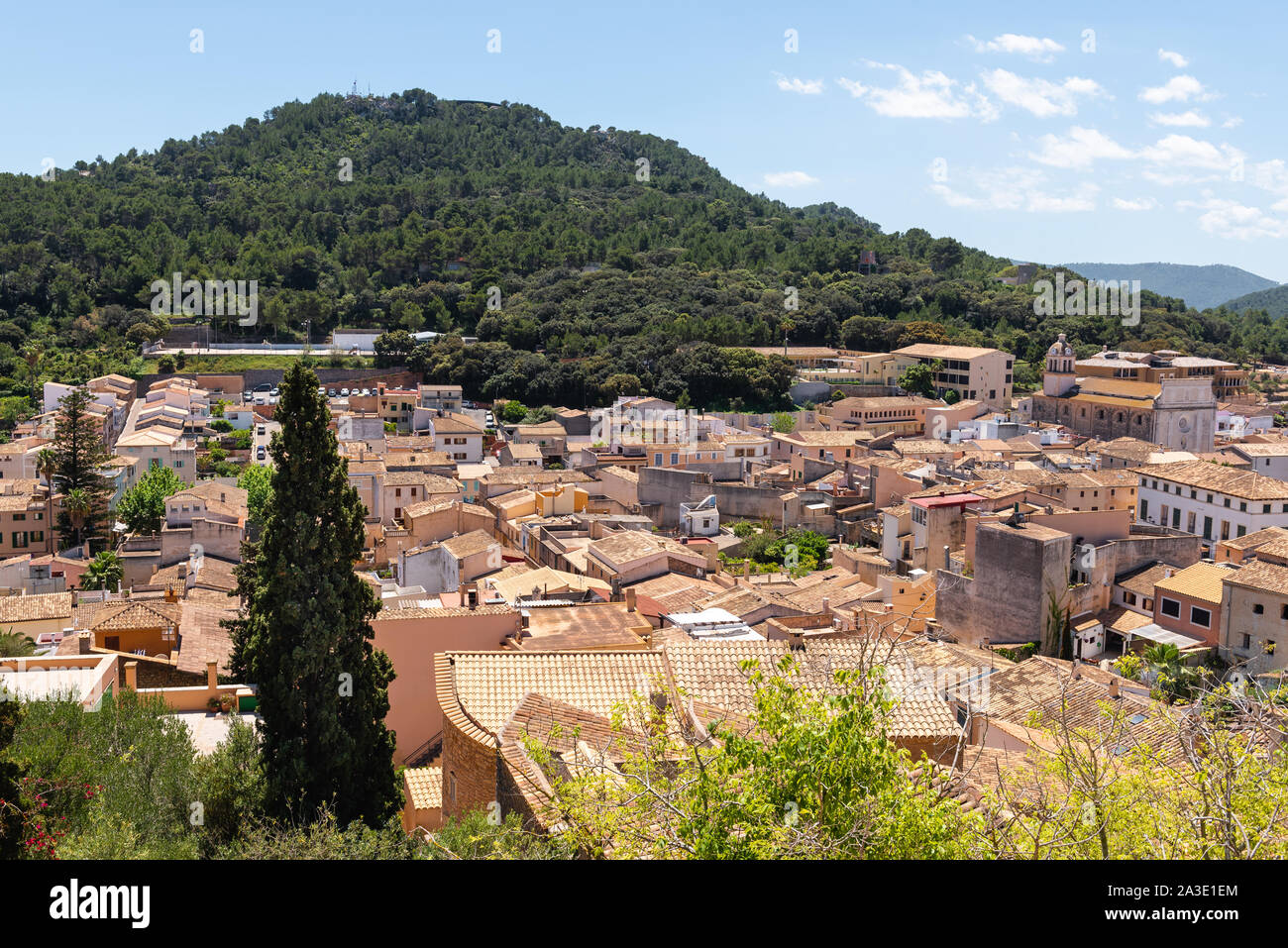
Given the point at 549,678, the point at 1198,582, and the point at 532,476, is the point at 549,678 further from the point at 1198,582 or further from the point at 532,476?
the point at 532,476

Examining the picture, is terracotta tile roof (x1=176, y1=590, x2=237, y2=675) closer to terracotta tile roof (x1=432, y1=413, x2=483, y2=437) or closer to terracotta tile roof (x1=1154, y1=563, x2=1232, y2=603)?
terracotta tile roof (x1=1154, y1=563, x2=1232, y2=603)

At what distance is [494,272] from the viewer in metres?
68.2

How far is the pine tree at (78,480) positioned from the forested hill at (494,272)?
593 inches

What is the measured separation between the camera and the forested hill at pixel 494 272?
51938mm

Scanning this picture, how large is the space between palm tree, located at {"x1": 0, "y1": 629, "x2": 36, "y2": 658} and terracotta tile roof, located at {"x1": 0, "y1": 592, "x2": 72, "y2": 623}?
232cm

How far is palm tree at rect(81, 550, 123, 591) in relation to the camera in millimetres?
26094

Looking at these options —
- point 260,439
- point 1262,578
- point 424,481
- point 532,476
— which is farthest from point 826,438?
point 1262,578

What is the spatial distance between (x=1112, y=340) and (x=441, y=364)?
35606mm

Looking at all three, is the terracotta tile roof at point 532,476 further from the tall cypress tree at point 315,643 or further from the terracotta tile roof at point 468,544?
the tall cypress tree at point 315,643

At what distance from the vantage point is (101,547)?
100 ft

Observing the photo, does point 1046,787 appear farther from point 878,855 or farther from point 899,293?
point 899,293

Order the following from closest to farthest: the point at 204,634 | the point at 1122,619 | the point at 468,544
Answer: the point at 204,634 → the point at 1122,619 → the point at 468,544

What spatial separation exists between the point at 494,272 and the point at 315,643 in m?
60.3
